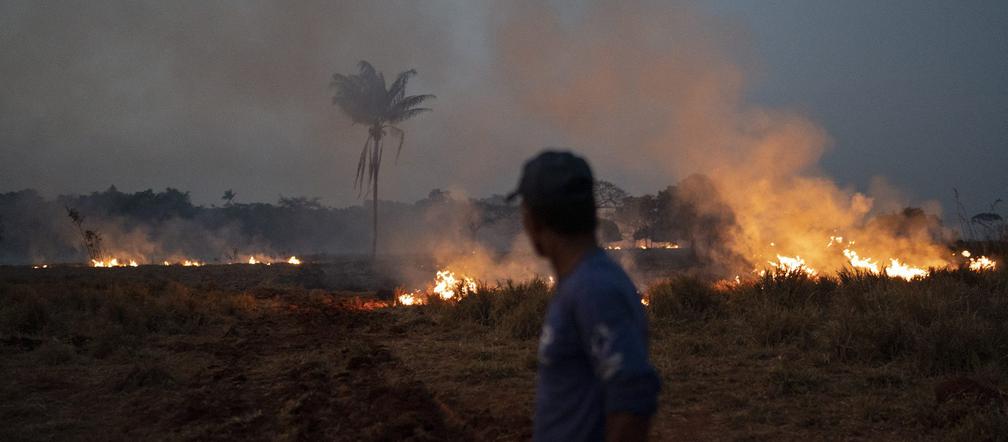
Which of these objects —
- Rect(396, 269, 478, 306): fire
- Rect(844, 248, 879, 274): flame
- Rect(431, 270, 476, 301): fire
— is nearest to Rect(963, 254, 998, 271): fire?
Rect(844, 248, 879, 274): flame

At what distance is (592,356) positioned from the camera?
6.04 feet

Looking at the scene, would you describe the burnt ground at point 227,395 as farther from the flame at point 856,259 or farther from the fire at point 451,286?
the flame at point 856,259

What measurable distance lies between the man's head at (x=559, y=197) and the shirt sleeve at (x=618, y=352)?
30cm

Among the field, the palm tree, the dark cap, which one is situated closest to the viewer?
the dark cap

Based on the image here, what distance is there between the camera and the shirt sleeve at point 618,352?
69.6 inches

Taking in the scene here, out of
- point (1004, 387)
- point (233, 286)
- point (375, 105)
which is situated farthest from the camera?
point (375, 105)

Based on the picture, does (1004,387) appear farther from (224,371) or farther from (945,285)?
(224,371)

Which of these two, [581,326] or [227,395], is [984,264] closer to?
[227,395]

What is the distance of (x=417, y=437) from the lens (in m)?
5.27

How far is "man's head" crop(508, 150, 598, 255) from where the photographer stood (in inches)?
79.4

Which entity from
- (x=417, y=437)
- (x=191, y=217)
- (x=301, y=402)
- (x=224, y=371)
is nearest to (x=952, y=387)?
(x=417, y=437)

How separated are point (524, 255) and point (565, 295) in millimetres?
26058

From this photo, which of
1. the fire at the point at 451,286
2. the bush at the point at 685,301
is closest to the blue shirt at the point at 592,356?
the bush at the point at 685,301

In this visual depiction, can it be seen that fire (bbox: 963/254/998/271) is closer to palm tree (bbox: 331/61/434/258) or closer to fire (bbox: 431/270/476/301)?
fire (bbox: 431/270/476/301)
